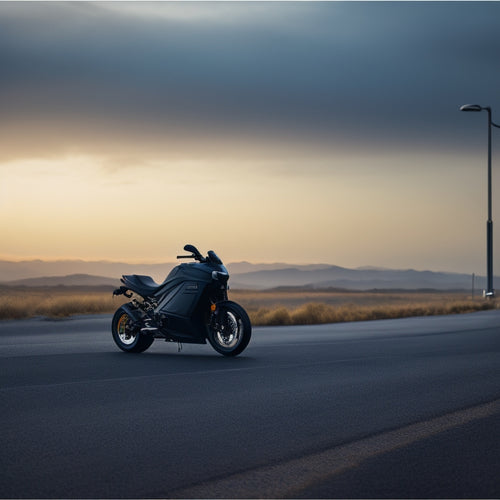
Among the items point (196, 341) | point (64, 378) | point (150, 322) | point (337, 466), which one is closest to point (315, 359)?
point (196, 341)

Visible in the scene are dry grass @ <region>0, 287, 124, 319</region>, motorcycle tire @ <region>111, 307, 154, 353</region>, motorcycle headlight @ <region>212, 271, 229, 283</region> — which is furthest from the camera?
dry grass @ <region>0, 287, 124, 319</region>

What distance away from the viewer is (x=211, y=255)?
1542 cm

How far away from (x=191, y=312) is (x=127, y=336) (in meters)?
1.67

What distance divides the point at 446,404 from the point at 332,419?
168 centimetres

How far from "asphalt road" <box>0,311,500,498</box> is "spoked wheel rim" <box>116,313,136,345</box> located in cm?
50

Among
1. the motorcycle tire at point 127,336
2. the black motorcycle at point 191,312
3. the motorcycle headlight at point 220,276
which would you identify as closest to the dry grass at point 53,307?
the motorcycle tire at point 127,336

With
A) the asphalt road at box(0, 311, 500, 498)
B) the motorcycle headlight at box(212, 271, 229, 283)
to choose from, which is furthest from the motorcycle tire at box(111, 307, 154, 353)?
the motorcycle headlight at box(212, 271, 229, 283)

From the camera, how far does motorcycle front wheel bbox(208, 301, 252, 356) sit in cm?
1468

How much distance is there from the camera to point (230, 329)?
1497cm

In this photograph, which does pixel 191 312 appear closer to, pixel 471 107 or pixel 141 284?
pixel 141 284

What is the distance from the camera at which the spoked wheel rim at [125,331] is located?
16.0m

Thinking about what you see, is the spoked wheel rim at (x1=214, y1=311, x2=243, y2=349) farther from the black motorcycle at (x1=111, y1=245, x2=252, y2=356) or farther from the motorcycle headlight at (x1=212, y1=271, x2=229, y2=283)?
the motorcycle headlight at (x1=212, y1=271, x2=229, y2=283)

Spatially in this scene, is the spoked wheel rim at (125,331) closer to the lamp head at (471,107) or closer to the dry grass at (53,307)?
the dry grass at (53,307)

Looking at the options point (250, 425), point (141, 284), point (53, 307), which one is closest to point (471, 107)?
point (53, 307)
